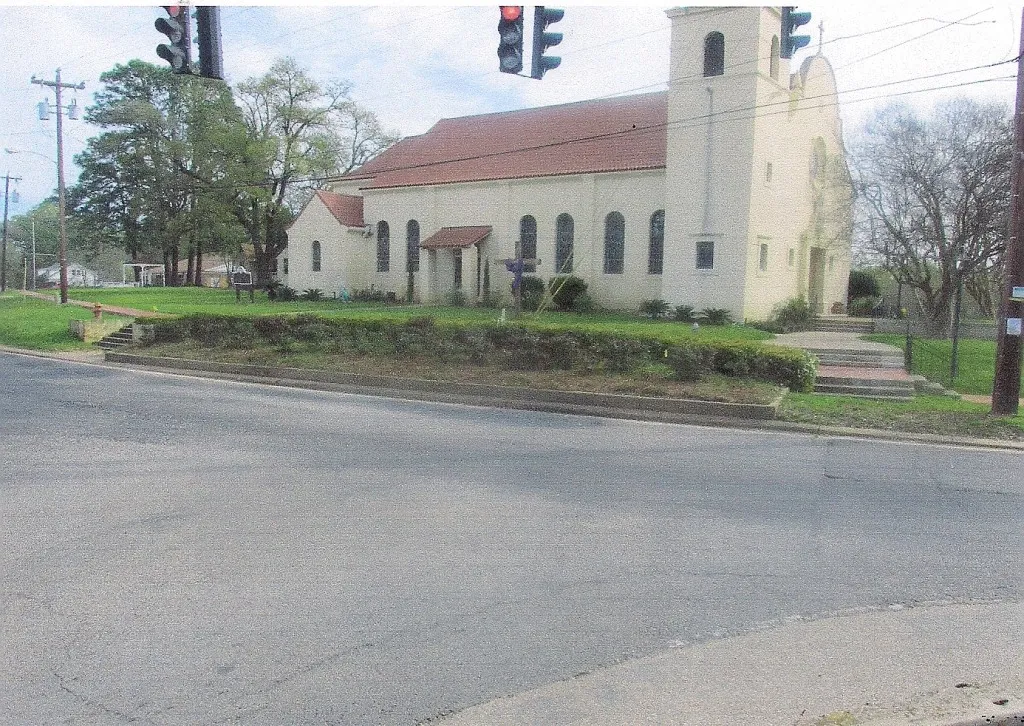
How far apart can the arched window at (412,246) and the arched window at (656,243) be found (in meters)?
13.3

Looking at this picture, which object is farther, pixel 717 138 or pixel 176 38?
pixel 717 138

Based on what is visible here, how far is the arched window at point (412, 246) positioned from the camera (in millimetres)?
41875

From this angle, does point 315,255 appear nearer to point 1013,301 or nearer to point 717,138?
point 717,138

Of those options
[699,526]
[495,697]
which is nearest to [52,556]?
[495,697]

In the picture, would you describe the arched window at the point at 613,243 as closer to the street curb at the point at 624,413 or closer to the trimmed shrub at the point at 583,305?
the trimmed shrub at the point at 583,305

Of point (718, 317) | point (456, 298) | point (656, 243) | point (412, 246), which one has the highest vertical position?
point (412, 246)

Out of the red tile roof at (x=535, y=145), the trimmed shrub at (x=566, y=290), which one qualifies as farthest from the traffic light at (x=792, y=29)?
the trimmed shrub at (x=566, y=290)

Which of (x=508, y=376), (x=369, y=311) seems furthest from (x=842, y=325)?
(x=508, y=376)

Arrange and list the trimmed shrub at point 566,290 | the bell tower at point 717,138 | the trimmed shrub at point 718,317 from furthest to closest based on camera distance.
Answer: the trimmed shrub at point 566,290 < the trimmed shrub at point 718,317 < the bell tower at point 717,138

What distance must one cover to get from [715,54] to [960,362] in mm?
15615

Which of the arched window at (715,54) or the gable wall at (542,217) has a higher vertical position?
the arched window at (715,54)

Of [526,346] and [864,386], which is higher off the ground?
[526,346]

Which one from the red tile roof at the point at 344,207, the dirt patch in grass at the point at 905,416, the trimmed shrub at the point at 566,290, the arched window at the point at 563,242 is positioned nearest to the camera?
the dirt patch in grass at the point at 905,416

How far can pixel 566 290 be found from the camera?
34750mm
